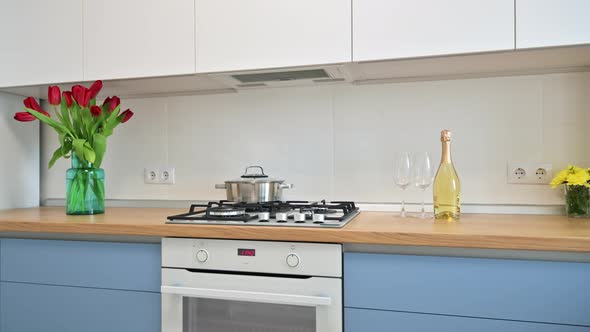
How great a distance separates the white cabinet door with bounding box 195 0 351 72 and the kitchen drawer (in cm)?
70

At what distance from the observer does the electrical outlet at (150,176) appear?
1981 mm

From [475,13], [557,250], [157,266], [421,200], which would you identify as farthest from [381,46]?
[157,266]

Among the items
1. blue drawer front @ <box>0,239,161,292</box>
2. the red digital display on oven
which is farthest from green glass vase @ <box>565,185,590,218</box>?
blue drawer front @ <box>0,239,161,292</box>

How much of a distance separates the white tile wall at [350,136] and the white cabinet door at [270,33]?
1.15ft

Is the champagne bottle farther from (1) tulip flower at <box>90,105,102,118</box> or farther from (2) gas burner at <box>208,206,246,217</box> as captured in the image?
(1) tulip flower at <box>90,105,102,118</box>

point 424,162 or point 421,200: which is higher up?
point 424,162

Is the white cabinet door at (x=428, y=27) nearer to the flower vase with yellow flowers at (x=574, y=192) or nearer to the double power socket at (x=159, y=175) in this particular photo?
the flower vase with yellow flowers at (x=574, y=192)

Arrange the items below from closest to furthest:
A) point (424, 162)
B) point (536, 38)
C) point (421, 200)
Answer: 1. point (536, 38)
2. point (424, 162)
3. point (421, 200)

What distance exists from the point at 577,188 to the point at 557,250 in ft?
1.76

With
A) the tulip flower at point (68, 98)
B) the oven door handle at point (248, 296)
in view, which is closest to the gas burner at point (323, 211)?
the oven door handle at point (248, 296)

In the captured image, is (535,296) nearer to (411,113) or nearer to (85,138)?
(411,113)

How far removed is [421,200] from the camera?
167 cm

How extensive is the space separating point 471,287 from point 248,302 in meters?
0.63

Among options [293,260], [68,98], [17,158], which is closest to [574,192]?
[293,260]
